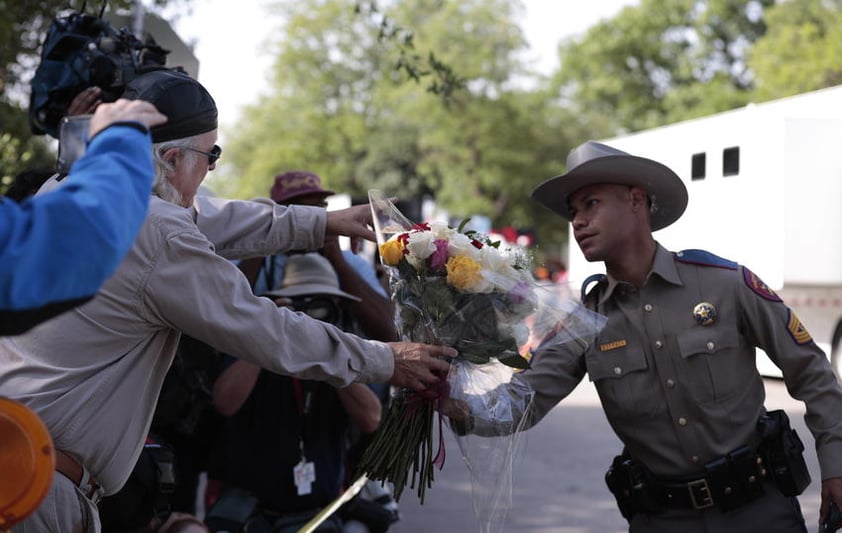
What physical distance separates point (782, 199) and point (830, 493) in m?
11.0

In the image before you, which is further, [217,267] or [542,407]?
[542,407]

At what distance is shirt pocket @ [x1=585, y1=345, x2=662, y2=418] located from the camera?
3857 mm

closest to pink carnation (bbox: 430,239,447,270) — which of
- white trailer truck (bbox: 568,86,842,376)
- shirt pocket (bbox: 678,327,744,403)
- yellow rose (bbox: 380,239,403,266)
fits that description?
yellow rose (bbox: 380,239,403,266)

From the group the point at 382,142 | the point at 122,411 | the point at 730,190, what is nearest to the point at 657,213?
the point at 122,411

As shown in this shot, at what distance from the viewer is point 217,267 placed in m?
2.95

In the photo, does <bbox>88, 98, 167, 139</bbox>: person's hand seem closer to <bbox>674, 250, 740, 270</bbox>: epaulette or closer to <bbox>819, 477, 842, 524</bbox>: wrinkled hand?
<bbox>674, 250, 740, 270</bbox>: epaulette

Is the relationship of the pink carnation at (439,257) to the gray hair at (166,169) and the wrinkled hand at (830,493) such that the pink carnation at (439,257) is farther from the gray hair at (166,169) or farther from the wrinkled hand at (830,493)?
the wrinkled hand at (830,493)

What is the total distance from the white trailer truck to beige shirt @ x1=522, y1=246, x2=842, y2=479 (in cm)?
1064

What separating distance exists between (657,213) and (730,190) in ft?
36.7

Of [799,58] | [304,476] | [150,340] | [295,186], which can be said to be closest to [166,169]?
[150,340]

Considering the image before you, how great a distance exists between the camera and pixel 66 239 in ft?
6.14

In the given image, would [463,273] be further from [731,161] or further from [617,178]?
[731,161]

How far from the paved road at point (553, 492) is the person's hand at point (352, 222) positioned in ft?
10.4

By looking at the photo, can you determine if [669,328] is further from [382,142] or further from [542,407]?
[382,142]
